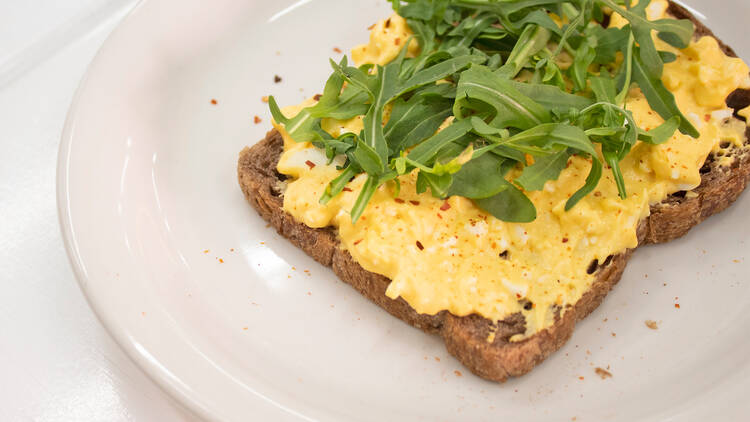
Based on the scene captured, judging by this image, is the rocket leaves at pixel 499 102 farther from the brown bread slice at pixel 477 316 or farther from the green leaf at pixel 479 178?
the brown bread slice at pixel 477 316

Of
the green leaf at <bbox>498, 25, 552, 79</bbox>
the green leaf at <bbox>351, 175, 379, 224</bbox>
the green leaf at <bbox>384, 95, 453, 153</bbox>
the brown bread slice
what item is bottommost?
the brown bread slice

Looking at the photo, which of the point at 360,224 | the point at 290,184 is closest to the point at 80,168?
the point at 290,184

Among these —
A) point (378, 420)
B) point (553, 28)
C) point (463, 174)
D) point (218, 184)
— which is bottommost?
point (378, 420)

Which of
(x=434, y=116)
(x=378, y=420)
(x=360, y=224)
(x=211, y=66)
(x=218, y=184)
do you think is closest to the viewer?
(x=378, y=420)

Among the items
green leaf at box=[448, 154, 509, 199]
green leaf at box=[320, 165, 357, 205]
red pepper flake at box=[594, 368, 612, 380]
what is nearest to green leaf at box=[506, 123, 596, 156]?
green leaf at box=[448, 154, 509, 199]

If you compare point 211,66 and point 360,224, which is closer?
point 360,224

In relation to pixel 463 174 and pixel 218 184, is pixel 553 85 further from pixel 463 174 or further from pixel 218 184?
pixel 218 184

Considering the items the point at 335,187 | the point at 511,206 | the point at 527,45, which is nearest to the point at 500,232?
the point at 511,206

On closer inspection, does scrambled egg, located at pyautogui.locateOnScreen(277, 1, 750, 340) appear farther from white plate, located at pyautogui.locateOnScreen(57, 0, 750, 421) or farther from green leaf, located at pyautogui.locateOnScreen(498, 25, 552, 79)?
green leaf, located at pyautogui.locateOnScreen(498, 25, 552, 79)
